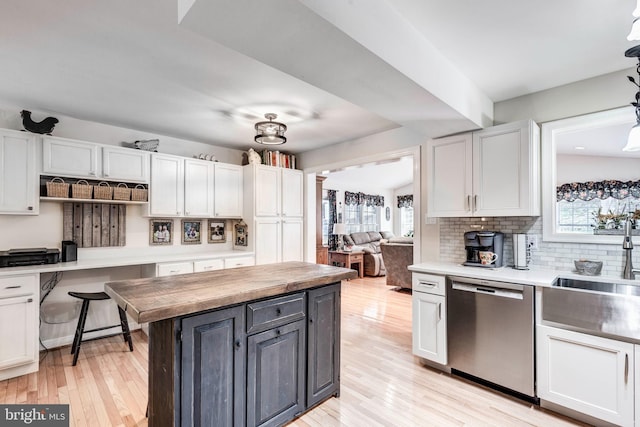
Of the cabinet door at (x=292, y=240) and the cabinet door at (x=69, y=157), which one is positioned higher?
the cabinet door at (x=69, y=157)

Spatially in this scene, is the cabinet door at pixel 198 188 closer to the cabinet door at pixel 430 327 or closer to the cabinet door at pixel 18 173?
the cabinet door at pixel 18 173

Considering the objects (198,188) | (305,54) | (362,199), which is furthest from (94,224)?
(362,199)

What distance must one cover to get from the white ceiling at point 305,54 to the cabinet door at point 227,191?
4.14 feet

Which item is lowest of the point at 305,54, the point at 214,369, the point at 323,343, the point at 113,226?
the point at 323,343

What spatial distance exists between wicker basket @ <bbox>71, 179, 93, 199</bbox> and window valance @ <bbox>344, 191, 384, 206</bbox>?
637 centimetres

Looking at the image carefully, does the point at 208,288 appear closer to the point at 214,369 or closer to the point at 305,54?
the point at 214,369

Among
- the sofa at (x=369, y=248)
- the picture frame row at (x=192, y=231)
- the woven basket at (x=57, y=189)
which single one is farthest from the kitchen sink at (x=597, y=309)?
the sofa at (x=369, y=248)

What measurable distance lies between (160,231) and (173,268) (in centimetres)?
73

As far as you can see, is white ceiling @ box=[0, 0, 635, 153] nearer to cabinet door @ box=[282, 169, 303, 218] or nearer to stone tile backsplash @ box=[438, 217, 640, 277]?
stone tile backsplash @ box=[438, 217, 640, 277]

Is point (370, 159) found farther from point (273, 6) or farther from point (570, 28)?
point (273, 6)

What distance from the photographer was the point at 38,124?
117 inches

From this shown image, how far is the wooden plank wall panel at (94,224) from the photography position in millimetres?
3311

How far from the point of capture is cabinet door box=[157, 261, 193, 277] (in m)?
3.40

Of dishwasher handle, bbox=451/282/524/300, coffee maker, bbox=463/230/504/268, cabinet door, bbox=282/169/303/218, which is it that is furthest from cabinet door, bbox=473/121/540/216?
cabinet door, bbox=282/169/303/218
